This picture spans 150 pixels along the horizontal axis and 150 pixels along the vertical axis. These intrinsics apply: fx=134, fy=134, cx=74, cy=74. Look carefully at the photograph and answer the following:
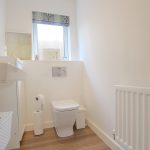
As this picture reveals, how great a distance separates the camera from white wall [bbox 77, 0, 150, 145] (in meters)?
1.12

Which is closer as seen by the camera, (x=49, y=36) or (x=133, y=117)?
(x=133, y=117)

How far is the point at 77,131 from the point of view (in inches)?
81.2

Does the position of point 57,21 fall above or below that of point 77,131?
above

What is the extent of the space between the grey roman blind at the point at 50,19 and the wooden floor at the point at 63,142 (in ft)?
6.26

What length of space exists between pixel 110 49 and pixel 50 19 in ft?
4.79

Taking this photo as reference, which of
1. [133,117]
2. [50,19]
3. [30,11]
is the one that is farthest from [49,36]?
[133,117]

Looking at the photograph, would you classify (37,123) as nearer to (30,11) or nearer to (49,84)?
(49,84)

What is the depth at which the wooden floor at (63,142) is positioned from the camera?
162cm

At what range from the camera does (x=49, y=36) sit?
8.38 ft

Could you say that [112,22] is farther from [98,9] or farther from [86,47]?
[86,47]

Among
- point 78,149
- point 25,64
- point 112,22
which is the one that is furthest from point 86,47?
point 78,149

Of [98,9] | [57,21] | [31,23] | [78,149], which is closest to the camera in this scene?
[78,149]

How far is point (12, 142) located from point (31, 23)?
186 cm

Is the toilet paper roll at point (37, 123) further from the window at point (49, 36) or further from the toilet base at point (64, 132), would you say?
the window at point (49, 36)
